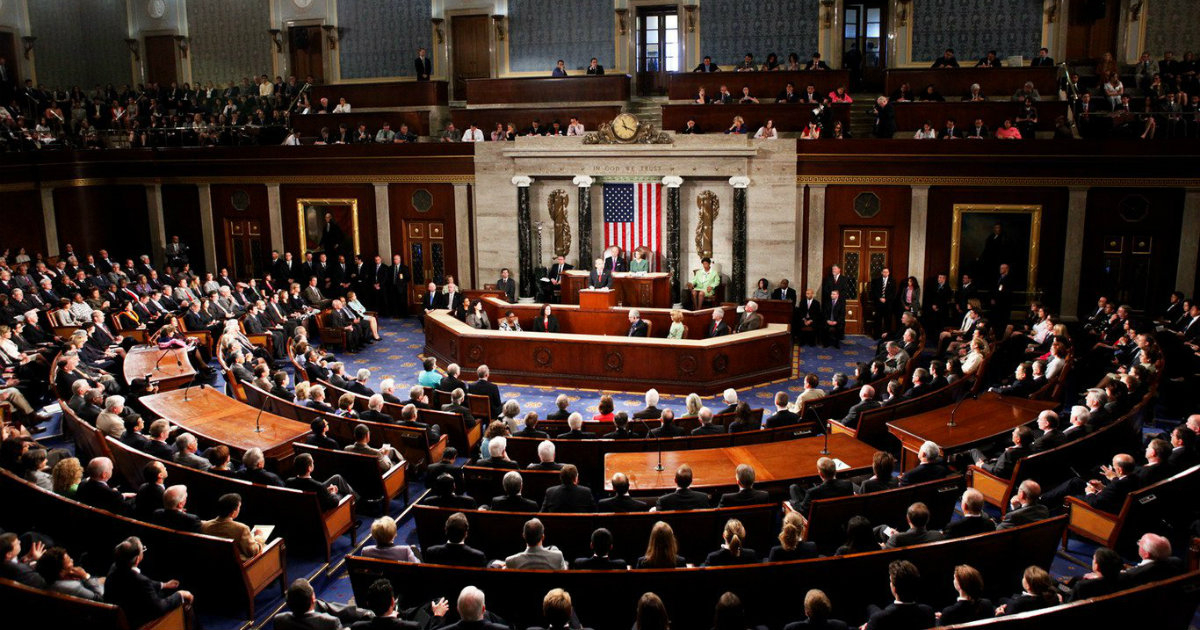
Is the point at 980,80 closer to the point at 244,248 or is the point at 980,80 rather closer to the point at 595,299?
the point at 595,299

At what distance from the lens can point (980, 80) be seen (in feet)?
60.0

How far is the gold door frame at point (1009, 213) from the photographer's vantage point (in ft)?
53.9

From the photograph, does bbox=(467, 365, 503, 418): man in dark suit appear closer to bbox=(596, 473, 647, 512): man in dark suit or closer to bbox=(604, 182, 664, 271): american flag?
bbox=(596, 473, 647, 512): man in dark suit

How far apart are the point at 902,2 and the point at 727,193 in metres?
7.17

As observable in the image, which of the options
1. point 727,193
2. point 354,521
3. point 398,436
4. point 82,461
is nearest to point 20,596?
point 354,521

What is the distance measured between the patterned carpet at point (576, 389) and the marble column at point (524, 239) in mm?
2413

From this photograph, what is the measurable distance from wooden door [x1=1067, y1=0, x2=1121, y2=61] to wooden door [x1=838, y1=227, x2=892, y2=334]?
723 cm

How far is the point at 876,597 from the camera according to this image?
596 cm

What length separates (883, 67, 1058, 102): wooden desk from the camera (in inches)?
705

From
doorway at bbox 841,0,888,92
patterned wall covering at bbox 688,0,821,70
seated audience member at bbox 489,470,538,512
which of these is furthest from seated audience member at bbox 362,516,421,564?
doorway at bbox 841,0,888,92

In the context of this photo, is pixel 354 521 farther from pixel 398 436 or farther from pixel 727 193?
pixel 727 193

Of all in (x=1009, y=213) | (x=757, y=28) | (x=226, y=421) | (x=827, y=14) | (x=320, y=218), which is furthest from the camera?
(x=757, y=28)

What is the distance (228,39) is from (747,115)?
15730 mm

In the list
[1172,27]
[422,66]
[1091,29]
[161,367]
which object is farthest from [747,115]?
[161,367]
